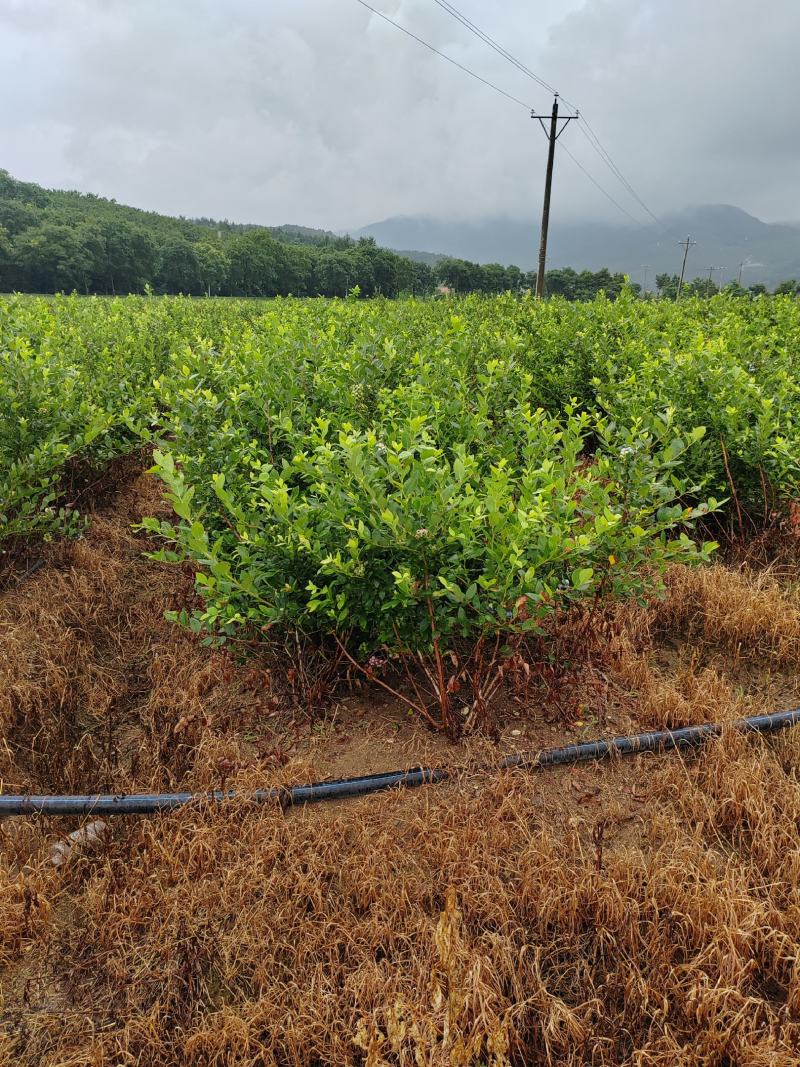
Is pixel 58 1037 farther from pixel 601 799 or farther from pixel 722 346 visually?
pixel 722 346

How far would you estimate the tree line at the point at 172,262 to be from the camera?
4981 centimetres

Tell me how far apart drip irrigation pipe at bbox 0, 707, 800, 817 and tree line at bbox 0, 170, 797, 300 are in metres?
47.2

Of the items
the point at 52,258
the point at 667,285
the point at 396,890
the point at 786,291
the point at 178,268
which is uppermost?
the point at 667,285

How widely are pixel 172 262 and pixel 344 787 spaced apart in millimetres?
66496

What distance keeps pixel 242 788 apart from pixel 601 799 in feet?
4.11

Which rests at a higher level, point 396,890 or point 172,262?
point 172,262

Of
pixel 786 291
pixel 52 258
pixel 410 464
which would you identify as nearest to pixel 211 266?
pixel 52 258

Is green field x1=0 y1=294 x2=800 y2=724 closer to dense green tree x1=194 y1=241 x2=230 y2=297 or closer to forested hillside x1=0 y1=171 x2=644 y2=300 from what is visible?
forested hillside x1=0 y1=171 x2=644 y2=300

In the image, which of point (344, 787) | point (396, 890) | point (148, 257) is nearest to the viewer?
point (396, 890)

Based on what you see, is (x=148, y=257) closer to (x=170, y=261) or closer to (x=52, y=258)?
(x=170, y=261)

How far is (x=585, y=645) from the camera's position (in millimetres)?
2865

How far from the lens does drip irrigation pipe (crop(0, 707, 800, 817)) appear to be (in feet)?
7.16

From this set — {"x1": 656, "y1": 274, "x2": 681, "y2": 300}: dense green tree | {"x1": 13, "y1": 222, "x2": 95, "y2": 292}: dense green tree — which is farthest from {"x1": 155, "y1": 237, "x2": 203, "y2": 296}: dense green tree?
{"x1": 656, "y1": 274, "x2": 681, "y2": 300}: dense green tree

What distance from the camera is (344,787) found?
224 cm
